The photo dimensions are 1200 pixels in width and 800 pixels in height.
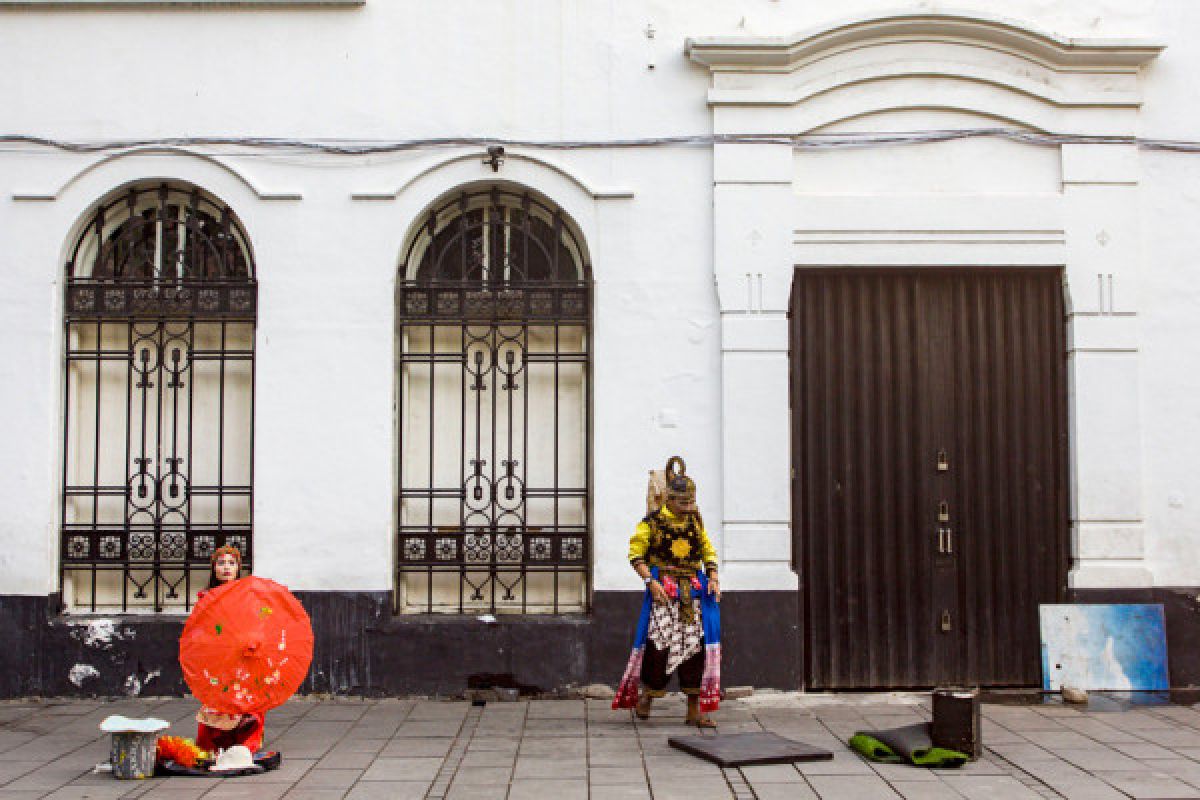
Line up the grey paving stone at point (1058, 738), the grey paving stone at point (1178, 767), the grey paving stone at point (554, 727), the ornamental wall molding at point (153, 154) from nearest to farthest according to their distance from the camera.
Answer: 1. the grey paving stone at point (1178, 767)
2. the grey paving stone at point (1058, 738)
3. the grey paving stone at point (554, 727)
4. the ornamental wall molding at point (153, 154)

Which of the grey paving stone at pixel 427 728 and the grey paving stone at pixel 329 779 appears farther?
the grey paving stone at pixel 427 728

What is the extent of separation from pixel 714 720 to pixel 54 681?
15.2 feet

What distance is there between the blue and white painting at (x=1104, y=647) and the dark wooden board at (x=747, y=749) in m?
2.50

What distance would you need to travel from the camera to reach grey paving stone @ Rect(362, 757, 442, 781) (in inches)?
267

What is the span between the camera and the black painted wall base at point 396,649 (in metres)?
8.96

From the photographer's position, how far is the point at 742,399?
9.03 metres

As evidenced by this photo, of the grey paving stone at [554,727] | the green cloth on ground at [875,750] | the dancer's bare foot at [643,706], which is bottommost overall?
the grey paving stone at [554,727]

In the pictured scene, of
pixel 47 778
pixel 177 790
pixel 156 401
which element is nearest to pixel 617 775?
pixel 177 790

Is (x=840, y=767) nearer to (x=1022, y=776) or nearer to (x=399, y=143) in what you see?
(x=1022, y=776)

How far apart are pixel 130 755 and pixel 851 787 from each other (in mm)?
3781

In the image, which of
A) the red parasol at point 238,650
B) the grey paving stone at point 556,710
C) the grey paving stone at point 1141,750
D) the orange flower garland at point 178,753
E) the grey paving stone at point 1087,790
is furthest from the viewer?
the grey paving stone at point 556,710

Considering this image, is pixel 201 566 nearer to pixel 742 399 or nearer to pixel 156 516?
pixel 156 516

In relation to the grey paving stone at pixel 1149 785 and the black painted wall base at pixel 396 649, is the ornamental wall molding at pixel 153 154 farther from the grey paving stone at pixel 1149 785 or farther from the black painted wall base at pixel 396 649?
the grey paving stone at pixel 1149 785

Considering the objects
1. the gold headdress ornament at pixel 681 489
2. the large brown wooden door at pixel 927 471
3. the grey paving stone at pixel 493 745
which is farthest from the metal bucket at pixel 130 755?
the large brown wooden door at pixel 927 471
